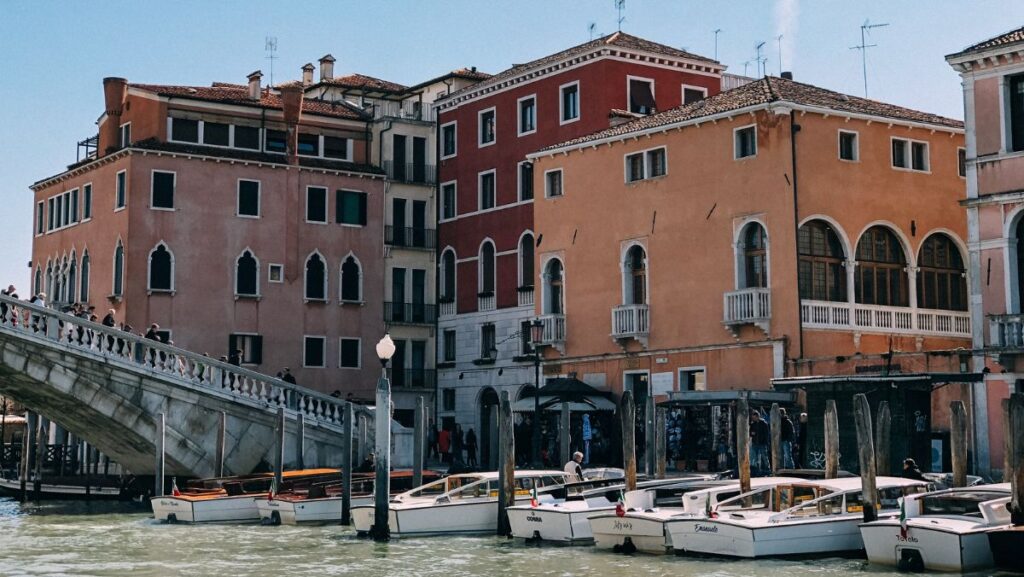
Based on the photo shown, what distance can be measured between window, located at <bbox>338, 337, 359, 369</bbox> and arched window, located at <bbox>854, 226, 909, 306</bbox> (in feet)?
49.9

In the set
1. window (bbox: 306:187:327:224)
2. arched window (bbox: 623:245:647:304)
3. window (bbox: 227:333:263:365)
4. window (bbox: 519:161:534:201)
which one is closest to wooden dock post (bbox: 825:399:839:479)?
arched window (bbox: 623:245:647:304)

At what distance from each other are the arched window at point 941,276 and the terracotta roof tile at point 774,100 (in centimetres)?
251

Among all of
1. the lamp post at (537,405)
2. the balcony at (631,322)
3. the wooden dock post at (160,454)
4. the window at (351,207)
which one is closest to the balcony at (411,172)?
the window at (351,207)

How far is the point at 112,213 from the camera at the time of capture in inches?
1510

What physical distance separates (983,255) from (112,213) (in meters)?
22.1

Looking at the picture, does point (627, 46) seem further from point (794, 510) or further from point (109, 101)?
point (794, 510)

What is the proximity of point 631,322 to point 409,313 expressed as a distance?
10.8 m

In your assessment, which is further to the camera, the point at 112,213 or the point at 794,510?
the point at 112,213

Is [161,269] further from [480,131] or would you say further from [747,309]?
[747,309]

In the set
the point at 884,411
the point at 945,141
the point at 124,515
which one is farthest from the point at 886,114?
the point at 124,515

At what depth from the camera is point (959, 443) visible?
20.5 meters

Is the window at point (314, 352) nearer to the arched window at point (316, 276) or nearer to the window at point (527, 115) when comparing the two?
the arched window at point (316, 276)

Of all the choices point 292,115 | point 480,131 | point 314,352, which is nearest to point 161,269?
point 314,352

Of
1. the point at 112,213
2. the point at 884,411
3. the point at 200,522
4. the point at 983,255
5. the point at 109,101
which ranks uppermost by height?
the point at 109,101
